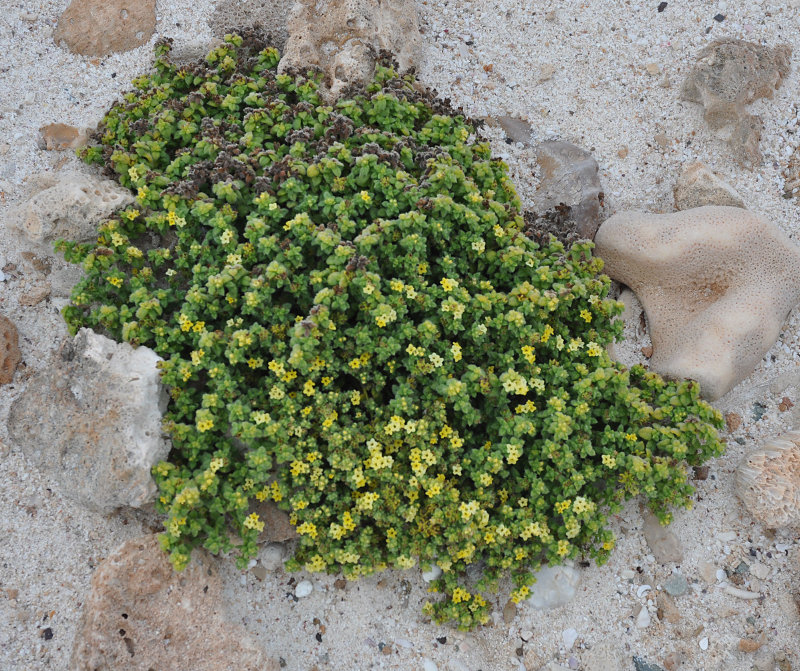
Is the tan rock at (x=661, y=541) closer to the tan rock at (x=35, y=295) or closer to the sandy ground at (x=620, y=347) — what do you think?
the sandy ground at (x=620, y=347)

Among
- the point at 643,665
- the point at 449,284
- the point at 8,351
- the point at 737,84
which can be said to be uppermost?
the point at 737,84

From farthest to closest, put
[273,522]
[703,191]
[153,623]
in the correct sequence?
[703,191] < [273,522] < [153,623]

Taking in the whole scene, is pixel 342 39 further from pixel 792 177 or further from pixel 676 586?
pixel 676 586

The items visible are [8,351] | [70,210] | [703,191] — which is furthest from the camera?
[703,191]

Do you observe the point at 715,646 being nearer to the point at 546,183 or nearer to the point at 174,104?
the point at 546,183

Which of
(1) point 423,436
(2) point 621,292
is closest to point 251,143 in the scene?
(1) point 423,436

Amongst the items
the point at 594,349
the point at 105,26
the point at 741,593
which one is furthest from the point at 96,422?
the point at 741,593

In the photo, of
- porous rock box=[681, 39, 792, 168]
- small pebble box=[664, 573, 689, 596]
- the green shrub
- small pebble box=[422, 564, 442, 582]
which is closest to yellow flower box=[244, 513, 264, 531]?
the green shrub

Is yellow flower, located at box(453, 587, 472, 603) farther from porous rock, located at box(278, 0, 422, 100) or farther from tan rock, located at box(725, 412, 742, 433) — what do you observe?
porous rock, located at box(278, 0, 422, 100)
